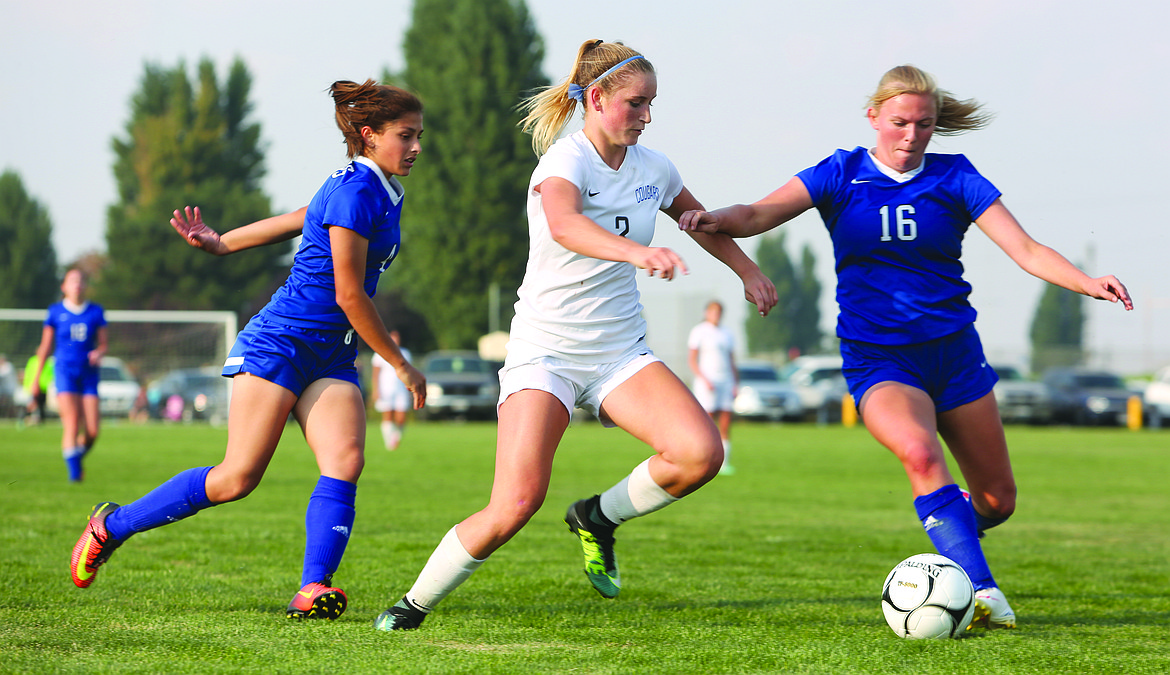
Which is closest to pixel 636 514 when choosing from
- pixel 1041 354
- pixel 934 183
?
pixel 934 183

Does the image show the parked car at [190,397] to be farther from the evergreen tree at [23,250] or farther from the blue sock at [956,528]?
the evergreen tree at [23,250]

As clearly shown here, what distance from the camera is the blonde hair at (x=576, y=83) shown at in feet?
14.1

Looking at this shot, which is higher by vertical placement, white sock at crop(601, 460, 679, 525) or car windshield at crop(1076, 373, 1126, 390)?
car windshield at crop(1076, 373, 1126, 390)

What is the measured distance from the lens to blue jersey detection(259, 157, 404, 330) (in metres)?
4.55

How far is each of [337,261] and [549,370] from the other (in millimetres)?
908

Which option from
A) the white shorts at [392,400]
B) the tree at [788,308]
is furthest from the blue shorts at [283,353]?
the tree at [788,308]

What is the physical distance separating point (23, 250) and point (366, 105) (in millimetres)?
71195

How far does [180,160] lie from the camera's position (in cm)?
6072

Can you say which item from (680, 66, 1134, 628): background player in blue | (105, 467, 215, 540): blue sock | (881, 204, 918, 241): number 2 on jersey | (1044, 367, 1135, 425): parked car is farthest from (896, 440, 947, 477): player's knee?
(1044, 367, 1135, 425): parked car

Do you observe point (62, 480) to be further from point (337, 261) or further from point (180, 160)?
point (180, 160)

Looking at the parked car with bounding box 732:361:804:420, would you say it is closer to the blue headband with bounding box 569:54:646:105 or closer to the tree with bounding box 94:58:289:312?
the blue headband with bounding box 569:54:646:105

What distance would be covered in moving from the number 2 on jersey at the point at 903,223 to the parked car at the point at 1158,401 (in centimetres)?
2763

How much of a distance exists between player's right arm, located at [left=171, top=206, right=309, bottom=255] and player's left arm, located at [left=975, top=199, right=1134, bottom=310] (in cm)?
276

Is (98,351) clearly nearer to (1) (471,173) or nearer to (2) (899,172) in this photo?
(2) (899,172)
